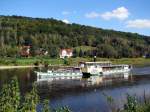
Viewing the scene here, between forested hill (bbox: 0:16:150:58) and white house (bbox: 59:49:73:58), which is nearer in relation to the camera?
forested hill (bbox: 0:16:150:58)

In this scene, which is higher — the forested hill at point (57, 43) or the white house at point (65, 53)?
the forested hill at point (57, 43)

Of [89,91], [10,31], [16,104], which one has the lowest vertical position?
[89,91]

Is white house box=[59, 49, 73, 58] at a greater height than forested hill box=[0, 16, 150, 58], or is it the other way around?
forested hill box=[0, 16, 150, 58]

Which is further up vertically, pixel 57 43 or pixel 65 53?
pixel 57 43

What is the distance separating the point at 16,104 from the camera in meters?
16.1

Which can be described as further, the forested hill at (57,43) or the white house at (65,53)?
the white house at (65,53)

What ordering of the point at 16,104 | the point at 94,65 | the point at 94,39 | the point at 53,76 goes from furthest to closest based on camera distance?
the point at 94,39, the point at 94,65, the point at 53,76, the point at 16,104

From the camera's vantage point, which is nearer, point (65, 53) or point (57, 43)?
point (65, 53)

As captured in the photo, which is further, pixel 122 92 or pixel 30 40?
pixel 30 40

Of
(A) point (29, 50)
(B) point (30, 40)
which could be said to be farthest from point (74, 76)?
(B) point (30, 40)

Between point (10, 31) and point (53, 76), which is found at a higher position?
point (10, 31)

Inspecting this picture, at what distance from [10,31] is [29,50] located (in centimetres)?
2487

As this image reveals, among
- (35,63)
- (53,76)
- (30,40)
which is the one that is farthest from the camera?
(30,40)

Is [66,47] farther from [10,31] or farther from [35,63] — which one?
[35,63]
